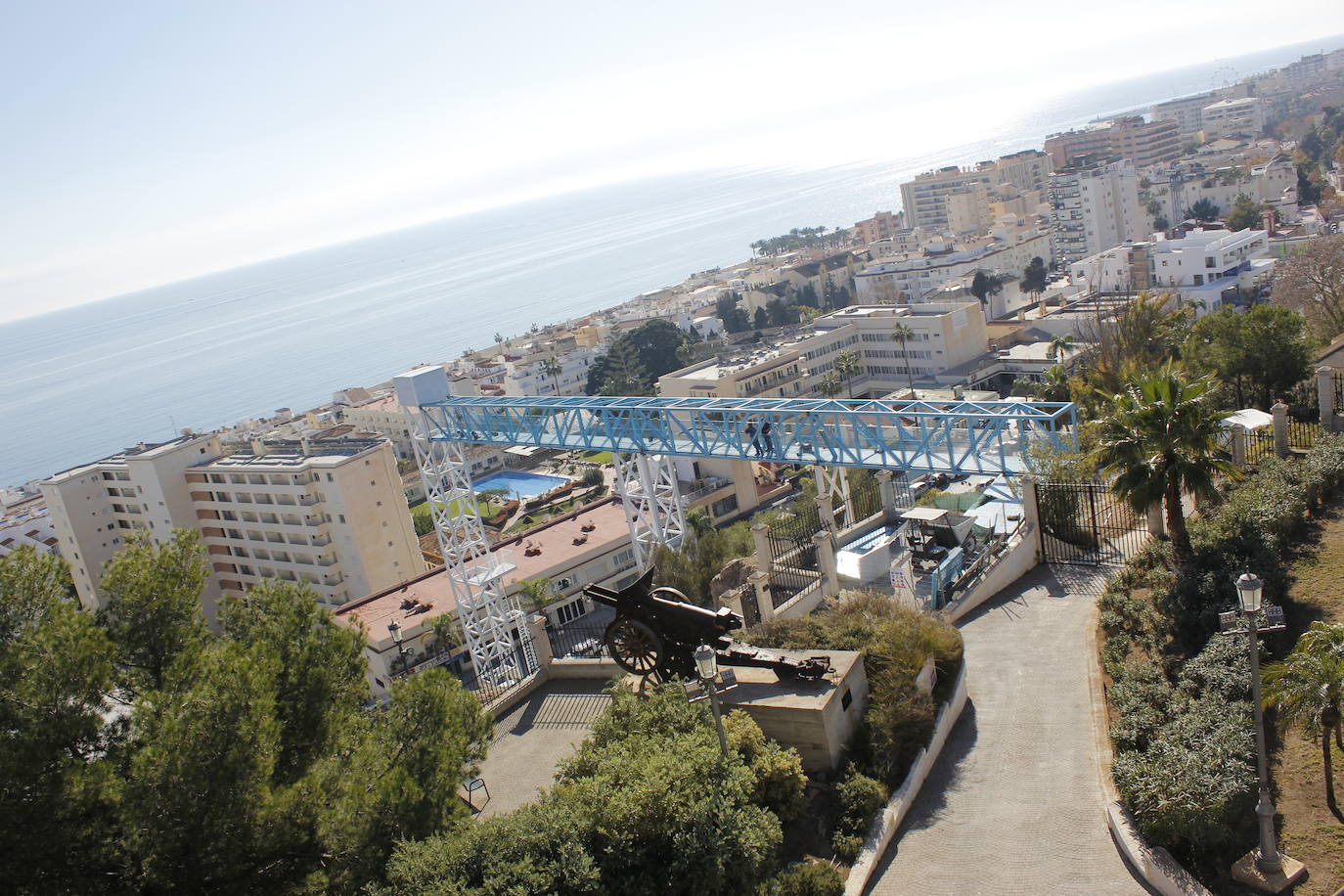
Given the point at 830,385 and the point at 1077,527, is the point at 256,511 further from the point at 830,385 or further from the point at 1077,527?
the point at 1077,527

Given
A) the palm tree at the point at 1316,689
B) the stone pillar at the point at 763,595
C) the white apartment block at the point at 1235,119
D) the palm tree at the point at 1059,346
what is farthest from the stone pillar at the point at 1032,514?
the white apartment block at the point at 1235,119

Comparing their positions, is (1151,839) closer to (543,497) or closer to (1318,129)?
(543,497)

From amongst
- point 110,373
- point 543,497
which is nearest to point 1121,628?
point 543,497

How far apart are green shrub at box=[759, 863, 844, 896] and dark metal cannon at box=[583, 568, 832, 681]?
7.37 feet

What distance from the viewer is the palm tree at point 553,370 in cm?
8850

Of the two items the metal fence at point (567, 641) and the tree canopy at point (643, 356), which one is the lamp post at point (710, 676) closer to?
the metal fence at point (567, 641)

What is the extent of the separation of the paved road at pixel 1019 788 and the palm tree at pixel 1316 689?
2003 mm

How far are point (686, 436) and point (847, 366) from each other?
3807 centimetres

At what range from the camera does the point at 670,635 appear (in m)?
11.3

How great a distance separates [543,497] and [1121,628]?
4875cm


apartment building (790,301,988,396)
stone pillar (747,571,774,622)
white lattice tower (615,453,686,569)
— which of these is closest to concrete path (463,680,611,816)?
stone pillar (747,571,774,622)

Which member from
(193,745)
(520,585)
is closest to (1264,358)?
(193,745)

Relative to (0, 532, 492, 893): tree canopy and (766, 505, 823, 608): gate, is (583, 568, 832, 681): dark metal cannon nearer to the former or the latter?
(0, 532, 492, 893): tree canopy

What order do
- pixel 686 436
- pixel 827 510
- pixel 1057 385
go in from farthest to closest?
1. pixel 1057 385
2. pixel 686 436
3. pixel 827 510
